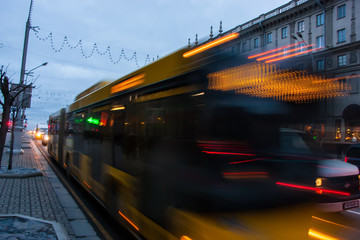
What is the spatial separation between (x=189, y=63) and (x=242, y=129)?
1.02m

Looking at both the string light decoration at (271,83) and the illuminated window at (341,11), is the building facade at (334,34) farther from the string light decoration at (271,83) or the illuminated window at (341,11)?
the string light decoration at (271,83)

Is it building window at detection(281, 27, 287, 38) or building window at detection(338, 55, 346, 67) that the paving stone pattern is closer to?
building window at detection(338, 55, 346, 67)

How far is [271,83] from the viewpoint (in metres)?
3.05

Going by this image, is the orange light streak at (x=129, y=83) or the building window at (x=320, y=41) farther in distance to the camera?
the building window at (x=320, y=41)

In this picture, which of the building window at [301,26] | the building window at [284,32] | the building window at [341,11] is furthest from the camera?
the building window at [284,32]

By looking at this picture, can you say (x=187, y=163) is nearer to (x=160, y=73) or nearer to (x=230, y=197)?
(x=230, y=197)

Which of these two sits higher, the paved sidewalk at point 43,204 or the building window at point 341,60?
the building window at point 341,60

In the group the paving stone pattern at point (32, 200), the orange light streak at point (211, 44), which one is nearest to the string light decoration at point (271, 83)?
the orange light streak at point (211, 44)

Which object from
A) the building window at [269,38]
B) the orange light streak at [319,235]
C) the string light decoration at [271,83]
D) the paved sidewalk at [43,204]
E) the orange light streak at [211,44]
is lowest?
the orange light streak at [319,235]

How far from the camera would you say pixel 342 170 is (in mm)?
6094

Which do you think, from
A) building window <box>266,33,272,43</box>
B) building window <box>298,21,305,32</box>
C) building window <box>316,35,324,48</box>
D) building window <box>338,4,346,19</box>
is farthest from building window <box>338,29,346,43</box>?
building window <box>266,33,272,43</box>

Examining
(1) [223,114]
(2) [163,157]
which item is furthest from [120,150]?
(1) [223,114]

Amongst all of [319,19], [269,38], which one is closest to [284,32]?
[269,38]

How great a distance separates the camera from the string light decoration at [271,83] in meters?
2.87
